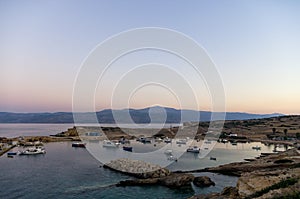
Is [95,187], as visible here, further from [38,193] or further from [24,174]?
[24,174]

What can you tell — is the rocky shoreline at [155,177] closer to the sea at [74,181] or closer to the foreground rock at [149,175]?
the foreground rock at [149,175]

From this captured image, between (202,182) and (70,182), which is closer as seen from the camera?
(202,182)

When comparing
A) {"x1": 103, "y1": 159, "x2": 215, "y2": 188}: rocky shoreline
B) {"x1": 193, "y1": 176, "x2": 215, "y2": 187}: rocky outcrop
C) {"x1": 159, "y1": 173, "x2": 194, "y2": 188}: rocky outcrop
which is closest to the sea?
{"x1": 193, "y1": 176, "x2": 215, "y2": 187}: rocky outcrop

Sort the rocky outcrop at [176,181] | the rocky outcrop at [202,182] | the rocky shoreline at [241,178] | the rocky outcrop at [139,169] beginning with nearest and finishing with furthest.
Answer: the rocky shoreline at [241,178]
the rocky outcrop at [176,181]
the rocky outcrop at [202,182]
the rocky outcrop at [139,169]

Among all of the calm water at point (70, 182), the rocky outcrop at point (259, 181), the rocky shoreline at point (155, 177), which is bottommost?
the calm water at point (70, 182)

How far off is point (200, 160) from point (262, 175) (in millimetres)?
32032

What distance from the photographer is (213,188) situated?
1270 inches

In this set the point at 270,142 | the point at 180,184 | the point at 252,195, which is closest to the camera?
the point at 252,195

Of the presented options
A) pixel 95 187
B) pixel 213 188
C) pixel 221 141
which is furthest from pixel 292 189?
pixel 221 141

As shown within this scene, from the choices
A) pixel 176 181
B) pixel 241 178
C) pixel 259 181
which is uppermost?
pixel 259 181

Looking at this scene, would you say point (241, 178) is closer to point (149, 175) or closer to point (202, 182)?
point (202, 182)

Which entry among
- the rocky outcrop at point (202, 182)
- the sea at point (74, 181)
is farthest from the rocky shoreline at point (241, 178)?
the sea at point (74, 181)

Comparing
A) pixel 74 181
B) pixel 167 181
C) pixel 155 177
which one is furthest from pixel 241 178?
pixel 74 181

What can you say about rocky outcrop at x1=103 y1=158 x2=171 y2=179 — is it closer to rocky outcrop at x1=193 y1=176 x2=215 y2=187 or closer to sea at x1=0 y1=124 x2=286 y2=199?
sea at x1=0 y1=124 x2=286 y2=199
